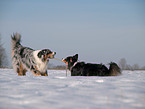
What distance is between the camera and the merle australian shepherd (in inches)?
281

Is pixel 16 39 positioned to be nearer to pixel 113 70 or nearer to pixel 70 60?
pixel 70 60

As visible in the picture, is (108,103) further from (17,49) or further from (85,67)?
(17,49)

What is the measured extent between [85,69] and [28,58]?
267 cm

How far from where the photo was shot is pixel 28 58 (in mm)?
7539

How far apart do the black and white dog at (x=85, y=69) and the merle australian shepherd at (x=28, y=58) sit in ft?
2.92

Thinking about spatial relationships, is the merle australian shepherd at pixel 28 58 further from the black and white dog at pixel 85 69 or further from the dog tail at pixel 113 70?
the dog tail at pixel 113 70

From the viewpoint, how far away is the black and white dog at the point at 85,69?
7.29 meters

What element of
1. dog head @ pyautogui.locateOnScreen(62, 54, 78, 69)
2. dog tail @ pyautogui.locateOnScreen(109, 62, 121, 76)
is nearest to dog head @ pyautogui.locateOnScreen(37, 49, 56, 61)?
dog head @ pyautogui.locateOnScreen(62, 54, 78, 69)

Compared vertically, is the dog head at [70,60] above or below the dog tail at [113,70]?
above

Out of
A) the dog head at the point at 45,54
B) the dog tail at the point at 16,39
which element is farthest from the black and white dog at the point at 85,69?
the dog tail at the point at 16,39

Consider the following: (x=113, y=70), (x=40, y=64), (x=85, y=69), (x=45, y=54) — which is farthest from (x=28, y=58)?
(x=113, y=70)

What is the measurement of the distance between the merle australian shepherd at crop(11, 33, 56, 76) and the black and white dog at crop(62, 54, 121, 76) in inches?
35.1

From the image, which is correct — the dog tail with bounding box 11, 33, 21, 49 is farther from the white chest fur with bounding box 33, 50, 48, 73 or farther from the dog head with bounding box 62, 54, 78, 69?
Result: the dog head with bounding box 62, 54, 78, 69

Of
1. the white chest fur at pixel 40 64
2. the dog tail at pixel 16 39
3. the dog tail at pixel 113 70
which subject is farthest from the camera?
the dog tail at pixel 16 39
